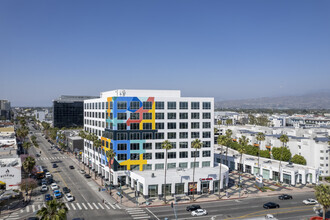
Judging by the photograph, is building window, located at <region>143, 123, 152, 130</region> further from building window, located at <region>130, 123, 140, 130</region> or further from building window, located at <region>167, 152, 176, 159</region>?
building window, located at <region>167, 152, 176, 159</region>

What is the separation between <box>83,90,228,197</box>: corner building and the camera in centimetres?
7956

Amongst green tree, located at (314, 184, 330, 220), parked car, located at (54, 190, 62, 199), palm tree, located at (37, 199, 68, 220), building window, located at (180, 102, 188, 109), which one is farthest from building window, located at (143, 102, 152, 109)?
green tree, located at (314, 184, 330, 220)

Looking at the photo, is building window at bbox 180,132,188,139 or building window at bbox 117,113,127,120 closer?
building window at bbox 117,113,127,120

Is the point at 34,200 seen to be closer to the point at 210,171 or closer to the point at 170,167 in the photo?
the point at 170,167

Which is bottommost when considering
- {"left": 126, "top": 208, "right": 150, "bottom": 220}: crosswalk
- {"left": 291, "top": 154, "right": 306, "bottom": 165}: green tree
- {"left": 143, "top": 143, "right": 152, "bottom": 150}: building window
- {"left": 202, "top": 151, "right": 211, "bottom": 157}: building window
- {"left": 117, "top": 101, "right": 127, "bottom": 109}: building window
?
{"left": 126, "top": 208, "right": 150, "bottom": 220}: crosswalk

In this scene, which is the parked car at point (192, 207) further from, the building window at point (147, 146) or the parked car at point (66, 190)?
the parked car at point (66, 190)

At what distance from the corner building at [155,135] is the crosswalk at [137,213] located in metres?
11.8

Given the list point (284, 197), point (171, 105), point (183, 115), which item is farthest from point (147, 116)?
point (284, 197)

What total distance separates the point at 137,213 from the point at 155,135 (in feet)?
91.7

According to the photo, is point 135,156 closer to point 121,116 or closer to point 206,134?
point 121,116

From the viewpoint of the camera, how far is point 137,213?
59.2 meters

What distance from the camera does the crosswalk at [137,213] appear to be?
5678 centimetres

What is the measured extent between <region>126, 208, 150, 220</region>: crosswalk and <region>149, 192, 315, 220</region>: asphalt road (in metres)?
2.23

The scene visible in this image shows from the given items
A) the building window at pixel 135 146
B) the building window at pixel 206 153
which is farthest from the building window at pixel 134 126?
the building window at pixel 206 153
